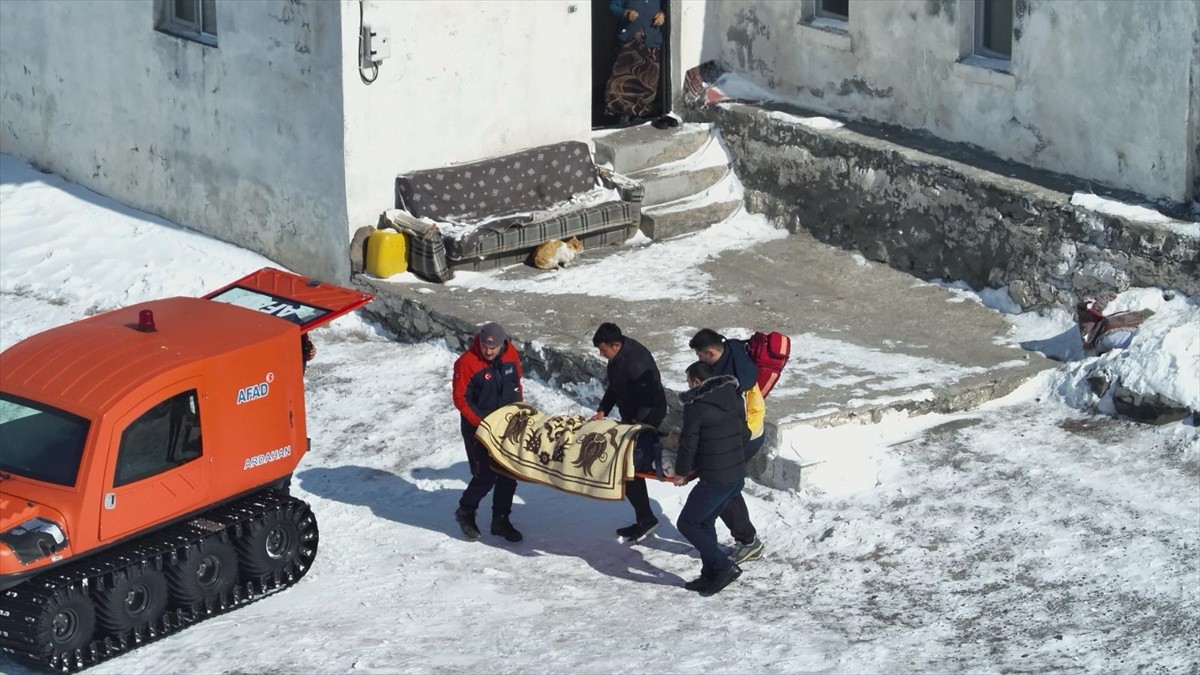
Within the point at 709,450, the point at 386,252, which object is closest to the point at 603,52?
the point at 386,252

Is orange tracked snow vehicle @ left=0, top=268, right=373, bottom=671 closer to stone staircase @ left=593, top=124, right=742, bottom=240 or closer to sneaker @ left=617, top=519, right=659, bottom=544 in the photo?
sneaker @ left=617, top=519, right=659, bottom=544

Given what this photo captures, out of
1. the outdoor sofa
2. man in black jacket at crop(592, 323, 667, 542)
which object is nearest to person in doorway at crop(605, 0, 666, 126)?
the outdoor sofa

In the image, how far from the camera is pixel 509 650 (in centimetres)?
966

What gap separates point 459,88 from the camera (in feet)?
49.4

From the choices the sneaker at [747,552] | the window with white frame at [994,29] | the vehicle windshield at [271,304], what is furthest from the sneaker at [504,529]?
the window with white frame at [994,29]

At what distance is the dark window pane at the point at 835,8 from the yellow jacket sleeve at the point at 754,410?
22.1 feet

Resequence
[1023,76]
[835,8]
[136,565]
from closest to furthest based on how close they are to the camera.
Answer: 1. [136,565]
2. [1023,76]
3. [835,8]

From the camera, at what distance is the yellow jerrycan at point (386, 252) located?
14.6 meters

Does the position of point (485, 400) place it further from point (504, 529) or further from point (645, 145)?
point (645, 145)

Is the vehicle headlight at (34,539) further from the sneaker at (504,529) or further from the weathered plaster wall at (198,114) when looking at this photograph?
the weathered plaster wall at (198,114)

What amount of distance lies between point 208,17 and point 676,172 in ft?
14.0

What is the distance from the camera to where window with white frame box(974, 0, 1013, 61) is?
48.0 ft

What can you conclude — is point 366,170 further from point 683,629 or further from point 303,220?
point 683,629

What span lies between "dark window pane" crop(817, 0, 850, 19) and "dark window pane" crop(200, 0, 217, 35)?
5335mm
